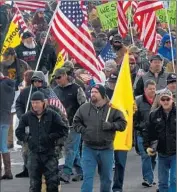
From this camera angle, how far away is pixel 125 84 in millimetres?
12781

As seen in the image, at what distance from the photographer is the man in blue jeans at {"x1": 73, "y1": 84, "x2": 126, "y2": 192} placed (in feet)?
40.2

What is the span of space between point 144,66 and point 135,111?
4.74 metres

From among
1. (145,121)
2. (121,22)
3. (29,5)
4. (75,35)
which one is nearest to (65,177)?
(145,121)

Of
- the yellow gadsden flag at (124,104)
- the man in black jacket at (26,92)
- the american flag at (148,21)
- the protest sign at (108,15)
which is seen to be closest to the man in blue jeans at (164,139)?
the yellow gadsden flag at (124,104)

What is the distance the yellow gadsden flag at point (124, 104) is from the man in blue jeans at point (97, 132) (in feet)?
0.58

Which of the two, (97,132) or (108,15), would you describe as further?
(108,15)

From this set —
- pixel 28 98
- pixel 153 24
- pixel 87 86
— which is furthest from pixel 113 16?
pixel 28 98

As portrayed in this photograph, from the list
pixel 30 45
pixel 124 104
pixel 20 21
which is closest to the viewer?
pixel 124 104

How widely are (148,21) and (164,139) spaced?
7.72 metres

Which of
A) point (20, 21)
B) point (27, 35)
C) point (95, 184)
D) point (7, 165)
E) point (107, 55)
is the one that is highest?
point (20, 21)

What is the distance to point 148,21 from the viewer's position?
19609mm

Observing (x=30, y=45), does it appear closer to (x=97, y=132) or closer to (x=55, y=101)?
(x=55, y=101)

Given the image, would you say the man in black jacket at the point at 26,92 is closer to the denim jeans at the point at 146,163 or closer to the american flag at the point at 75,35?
the american flag at the point at 75,35

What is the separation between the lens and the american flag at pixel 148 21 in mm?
19281
